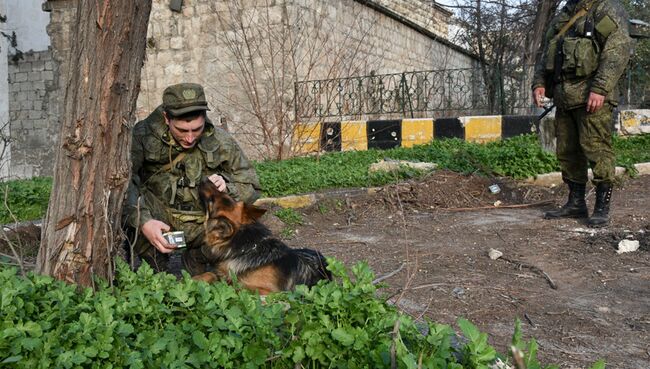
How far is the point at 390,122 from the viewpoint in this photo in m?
11.8

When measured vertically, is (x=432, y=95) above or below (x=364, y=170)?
above

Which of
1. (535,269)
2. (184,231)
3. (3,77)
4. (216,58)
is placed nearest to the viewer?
(184,231)

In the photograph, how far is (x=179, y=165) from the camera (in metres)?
4.05

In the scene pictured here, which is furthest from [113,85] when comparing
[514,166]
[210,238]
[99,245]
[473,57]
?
[473,57]

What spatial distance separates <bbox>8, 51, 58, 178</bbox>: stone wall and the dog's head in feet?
43.9

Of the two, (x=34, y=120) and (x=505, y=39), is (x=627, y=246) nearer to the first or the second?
(x=34, y=120)

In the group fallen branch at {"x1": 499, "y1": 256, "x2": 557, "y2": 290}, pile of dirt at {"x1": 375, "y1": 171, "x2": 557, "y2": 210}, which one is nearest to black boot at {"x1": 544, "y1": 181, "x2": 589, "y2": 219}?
pile of dirt at {"x1": 375, "y1": 171, "x2": 557, "y2": 210}

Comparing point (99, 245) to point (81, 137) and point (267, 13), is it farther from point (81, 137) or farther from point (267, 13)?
point (267, 13)

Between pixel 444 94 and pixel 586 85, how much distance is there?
7598 millimetres

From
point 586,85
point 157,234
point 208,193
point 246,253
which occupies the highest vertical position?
point 586,85

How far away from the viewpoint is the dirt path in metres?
3.30

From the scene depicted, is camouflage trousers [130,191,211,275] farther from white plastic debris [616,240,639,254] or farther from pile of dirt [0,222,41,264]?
white plastic debris [616,240,639,254]

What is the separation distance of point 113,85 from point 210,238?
113cm

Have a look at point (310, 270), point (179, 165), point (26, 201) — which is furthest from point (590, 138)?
point (26, 201)
